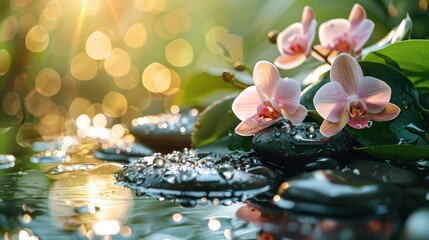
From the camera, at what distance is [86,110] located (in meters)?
2.63

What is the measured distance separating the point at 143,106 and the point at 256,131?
185cm

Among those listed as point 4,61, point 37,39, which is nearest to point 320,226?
point 4,61

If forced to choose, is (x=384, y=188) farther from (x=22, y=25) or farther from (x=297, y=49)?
(x=22, y=25)

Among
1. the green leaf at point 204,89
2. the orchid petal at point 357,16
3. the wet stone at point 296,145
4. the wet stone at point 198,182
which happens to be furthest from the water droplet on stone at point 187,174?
the green leaf at point 204,89

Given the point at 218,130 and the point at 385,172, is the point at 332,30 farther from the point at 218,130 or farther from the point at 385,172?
the point at 385,172

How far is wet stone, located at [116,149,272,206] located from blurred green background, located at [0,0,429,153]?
86 centimetres

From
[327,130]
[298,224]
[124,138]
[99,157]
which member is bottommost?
[298,224]

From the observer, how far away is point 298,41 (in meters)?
1.04

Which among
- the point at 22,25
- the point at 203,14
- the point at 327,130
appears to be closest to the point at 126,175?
the point at 327,130

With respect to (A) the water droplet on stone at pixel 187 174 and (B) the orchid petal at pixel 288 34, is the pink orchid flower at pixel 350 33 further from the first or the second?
(A) the water droplet on stone at pixel 187 174

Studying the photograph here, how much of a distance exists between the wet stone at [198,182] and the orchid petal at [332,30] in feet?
1.09

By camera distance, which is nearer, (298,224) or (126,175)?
(298,224)

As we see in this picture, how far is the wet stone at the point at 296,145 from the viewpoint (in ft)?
2.63

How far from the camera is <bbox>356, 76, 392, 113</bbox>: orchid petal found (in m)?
0.78
